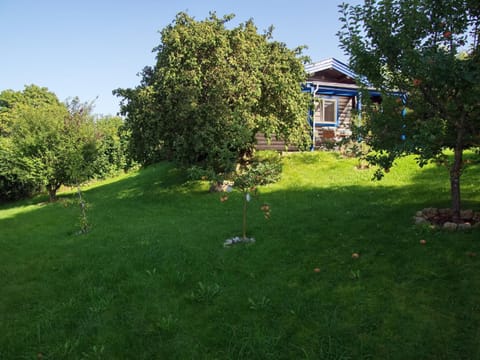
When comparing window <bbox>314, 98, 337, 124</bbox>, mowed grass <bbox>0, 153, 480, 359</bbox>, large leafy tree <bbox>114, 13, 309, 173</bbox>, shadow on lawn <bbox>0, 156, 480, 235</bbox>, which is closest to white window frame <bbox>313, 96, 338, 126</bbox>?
window <bbox>314, 98, 337, 124</bbox>

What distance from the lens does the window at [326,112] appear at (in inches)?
755

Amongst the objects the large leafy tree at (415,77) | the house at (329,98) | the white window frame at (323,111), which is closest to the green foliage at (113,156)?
the house at (329,98)

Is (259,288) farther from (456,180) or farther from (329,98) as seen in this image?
(329,98)

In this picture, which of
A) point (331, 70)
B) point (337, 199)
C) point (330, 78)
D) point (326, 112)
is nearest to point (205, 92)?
point (337, 199)

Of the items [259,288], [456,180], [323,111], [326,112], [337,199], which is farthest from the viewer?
[326,112]

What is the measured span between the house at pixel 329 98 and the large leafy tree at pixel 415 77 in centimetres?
1105

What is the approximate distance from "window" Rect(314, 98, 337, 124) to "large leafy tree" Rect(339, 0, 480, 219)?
13069mm

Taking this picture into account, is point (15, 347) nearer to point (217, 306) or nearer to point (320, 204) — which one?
point (217, 306)

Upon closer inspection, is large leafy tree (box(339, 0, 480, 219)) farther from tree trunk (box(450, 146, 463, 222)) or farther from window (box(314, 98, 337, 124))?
window (box(314, 98, 337, 124))

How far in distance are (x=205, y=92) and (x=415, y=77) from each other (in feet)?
25.9

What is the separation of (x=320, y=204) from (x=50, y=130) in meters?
13.6

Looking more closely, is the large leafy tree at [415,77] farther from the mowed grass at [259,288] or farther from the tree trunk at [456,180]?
the mowed grass at [259,288]

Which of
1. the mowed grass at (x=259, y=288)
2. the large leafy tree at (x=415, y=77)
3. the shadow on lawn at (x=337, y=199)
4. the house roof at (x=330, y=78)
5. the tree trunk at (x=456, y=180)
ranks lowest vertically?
the mowed grass at (x=259, y=288)

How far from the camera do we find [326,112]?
19562 mm
